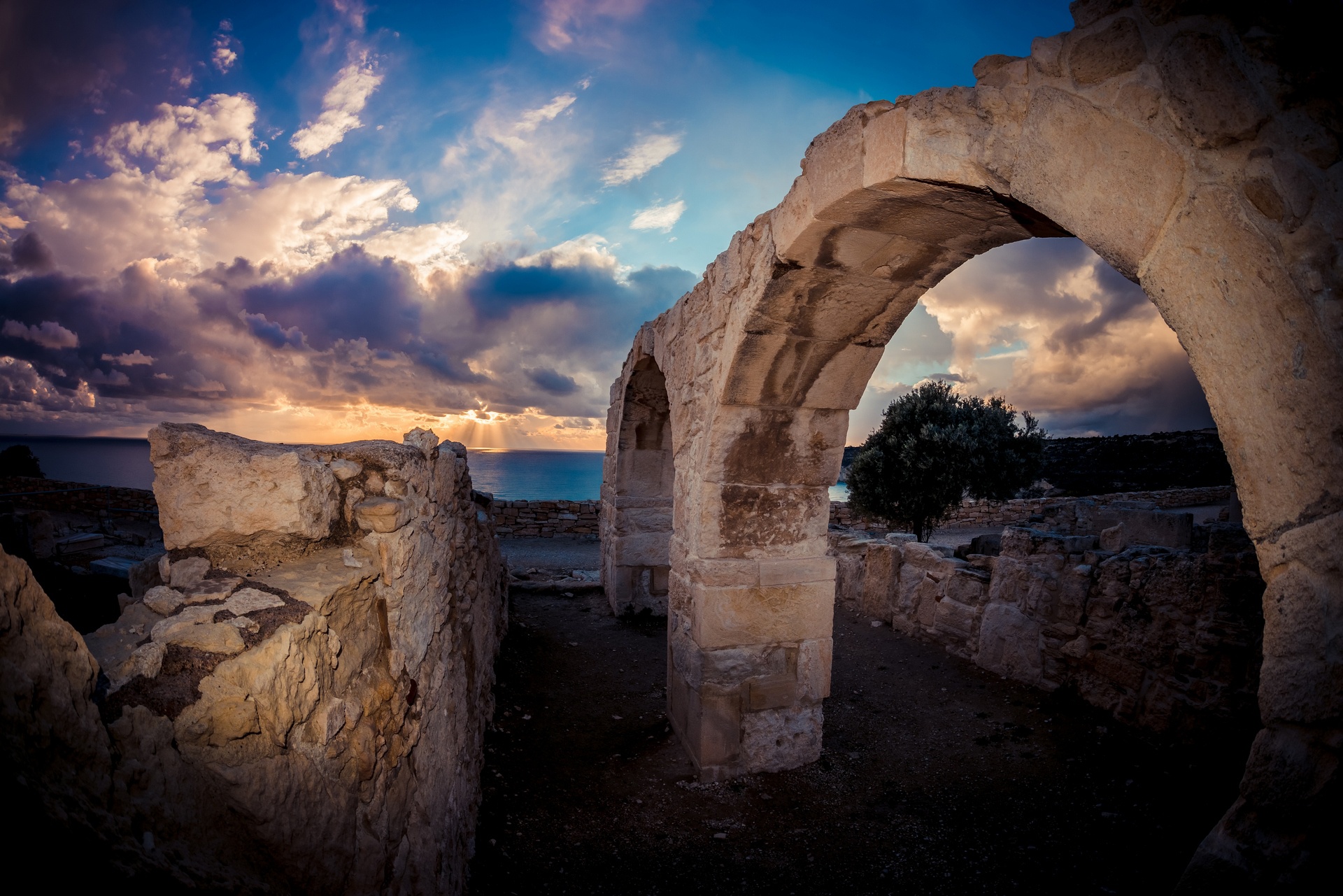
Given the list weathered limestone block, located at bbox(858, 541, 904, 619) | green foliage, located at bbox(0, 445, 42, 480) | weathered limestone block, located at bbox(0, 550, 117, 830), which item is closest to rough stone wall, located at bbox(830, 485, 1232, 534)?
weathered limestone block, located at bbox(858, 541, 904, 619)

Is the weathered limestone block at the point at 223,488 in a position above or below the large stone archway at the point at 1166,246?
below

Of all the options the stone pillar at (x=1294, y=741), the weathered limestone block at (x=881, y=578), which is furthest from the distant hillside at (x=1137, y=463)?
the stone pillar at (x=1294, y=741)

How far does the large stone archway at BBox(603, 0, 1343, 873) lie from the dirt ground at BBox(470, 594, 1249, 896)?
2347 mm

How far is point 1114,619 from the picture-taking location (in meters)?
4.68

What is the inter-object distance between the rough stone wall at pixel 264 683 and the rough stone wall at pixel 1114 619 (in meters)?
4.65

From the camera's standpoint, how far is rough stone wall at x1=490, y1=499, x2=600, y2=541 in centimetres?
1537

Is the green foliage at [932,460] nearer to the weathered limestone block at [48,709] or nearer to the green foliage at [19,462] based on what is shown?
the weathered limestone block at [48,709]

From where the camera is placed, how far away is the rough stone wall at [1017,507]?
1535cm

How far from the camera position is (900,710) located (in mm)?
5117

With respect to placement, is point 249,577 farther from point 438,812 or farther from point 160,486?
point 438,812

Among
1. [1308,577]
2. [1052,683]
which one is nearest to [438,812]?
[1308,577]

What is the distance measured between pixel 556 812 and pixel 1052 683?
4185 mm

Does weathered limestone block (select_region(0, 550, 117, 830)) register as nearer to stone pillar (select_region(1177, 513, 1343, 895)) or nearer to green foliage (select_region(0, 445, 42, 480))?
stone pillar (select_region(1177, 513, 1343, 895))

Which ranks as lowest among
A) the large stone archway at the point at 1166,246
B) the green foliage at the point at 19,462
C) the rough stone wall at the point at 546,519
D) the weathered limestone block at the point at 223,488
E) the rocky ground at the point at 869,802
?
the rocky ground at the point at 869,802
